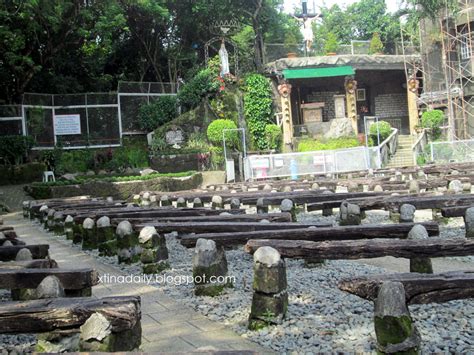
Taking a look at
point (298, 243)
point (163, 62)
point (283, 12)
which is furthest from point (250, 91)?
point (298, 243)

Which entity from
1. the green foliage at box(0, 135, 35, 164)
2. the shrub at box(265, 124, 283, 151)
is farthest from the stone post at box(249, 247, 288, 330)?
the shrub at box(265, 124, 283, 151)

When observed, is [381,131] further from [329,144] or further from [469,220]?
[469,220]

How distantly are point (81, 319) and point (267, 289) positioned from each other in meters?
1.50

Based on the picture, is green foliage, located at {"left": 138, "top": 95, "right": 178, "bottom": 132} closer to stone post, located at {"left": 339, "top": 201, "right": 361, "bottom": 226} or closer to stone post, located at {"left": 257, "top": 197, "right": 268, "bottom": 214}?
stone post, located at {"left": 257, "top": 197, "right": 268, "bottom": 214}

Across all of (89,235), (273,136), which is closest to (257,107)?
(273,136)

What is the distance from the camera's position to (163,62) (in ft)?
105

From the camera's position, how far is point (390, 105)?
31406 millimetres

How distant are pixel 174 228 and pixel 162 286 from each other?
0.77 meters

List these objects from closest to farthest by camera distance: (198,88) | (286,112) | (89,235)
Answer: (89,235), (286,112), (198,88)

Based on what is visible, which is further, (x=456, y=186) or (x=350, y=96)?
(x=350, y=96)

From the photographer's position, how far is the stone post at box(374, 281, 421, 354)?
2.73 m

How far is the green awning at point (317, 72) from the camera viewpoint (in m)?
27.4

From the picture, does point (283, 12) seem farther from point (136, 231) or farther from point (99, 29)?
point (136, 231)

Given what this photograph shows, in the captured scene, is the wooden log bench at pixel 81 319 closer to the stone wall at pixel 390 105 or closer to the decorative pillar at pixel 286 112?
the decorative pillar at pixel 286 112
